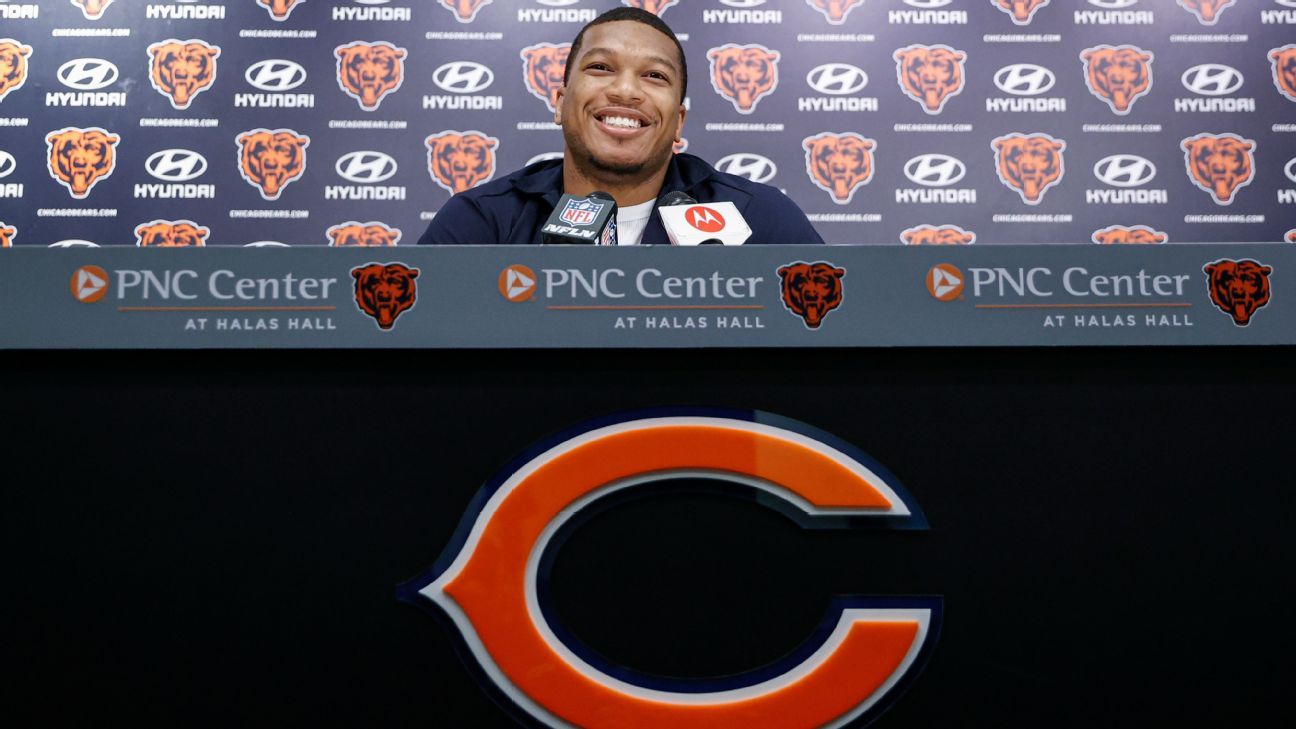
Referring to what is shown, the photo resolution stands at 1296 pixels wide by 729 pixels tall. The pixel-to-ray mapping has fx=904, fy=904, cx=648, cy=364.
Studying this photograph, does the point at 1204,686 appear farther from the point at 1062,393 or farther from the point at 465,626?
the point at 465,626

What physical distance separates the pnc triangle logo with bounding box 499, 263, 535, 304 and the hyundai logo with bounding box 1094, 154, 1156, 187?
9.26ft

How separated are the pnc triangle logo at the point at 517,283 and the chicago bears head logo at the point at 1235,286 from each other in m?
0.59

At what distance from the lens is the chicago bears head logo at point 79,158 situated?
2971 mm

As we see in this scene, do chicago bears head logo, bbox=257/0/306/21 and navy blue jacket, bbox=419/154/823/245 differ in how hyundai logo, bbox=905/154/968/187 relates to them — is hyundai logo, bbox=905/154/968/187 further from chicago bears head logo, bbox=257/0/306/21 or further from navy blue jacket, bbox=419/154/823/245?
chicago bears head logo, bbox=257/0/306/21

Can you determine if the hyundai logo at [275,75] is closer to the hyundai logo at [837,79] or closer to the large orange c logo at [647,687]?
the hyundai logo at [837,79]

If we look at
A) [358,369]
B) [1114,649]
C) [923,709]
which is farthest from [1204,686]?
[358,369]

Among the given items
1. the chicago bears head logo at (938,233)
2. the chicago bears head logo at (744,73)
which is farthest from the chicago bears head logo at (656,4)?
the chicago bears head logo at (938,233)

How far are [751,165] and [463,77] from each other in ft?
3.35

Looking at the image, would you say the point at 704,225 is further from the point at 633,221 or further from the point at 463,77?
the point at 463,77

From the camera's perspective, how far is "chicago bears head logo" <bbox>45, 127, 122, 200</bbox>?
9.75 ft

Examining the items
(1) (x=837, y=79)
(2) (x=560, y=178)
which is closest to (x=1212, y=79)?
(1) (x=837, y=79)

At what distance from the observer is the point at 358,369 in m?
0.81

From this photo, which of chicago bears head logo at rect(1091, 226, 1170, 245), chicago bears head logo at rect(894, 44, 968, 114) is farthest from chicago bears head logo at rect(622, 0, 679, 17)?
chicago bears head logo at rect(1091, 226, 1170, 245)

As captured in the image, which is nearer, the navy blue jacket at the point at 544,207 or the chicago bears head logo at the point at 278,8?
the navy blue jacket at the point at 544,207
